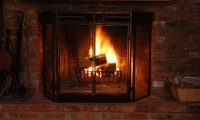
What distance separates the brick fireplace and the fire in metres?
0.28

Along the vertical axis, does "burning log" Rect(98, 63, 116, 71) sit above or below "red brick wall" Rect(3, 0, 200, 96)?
below

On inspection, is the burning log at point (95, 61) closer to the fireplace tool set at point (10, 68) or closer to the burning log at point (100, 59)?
the burning log at point (100, 59)

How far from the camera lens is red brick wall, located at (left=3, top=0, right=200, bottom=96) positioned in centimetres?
288

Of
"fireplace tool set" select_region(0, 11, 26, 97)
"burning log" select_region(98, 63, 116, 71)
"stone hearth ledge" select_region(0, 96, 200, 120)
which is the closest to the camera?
"stone hearth ledge" select_region(0, 96, 200, 120)

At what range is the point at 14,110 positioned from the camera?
271 centimetres

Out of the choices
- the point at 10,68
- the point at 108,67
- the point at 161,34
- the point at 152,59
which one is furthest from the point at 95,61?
the point at 10,68

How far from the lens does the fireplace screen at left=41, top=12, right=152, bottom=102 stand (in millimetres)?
2764

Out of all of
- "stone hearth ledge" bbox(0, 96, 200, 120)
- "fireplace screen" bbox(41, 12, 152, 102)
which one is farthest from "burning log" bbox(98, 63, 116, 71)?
"stone hearth ledge" bbox(0, 96, 200, 120)

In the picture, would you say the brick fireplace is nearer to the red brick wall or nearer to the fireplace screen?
the red brick wall

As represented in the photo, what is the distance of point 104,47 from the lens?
2.98 m

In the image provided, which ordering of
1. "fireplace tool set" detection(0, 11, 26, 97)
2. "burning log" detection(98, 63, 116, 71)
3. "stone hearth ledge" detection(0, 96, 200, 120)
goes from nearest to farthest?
"stone hearth ledge" detection(0, 96, 200, 120), "fireplace tool set" detection(0, 11, 26, 97), "burning log" detection(98, 63, 116, 71)

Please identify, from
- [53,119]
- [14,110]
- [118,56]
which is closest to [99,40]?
[118,56]

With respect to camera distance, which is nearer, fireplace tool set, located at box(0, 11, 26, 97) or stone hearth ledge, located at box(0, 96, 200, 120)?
stone hearth ledge, located at box(0, 96, 200, 120)

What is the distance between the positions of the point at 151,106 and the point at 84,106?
683mm
